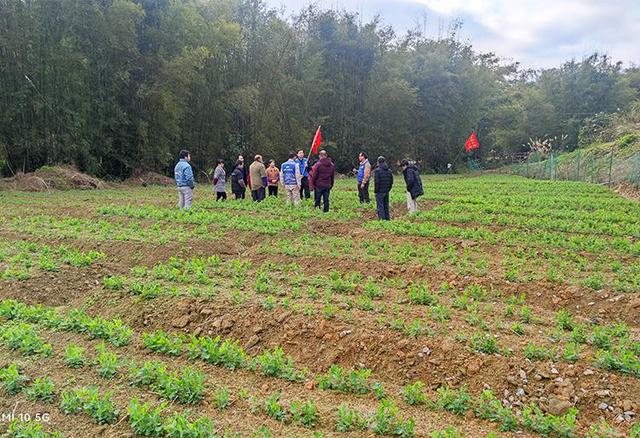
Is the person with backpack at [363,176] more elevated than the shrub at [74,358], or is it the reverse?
the person with backpack at [363,176]

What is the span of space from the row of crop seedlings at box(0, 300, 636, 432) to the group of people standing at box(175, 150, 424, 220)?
6.97 m

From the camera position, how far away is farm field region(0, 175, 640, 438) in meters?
3.72

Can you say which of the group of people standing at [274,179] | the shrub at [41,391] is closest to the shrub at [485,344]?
the shrub at [41,391]

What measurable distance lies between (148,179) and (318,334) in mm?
22455

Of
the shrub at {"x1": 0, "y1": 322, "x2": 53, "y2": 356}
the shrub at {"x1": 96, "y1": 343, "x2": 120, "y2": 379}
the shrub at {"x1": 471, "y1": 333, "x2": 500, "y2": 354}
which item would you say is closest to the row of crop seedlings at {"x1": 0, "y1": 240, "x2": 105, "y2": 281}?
the shrub at {"x1": 0, "y1": 322, "x2": 53, "y2": 356}

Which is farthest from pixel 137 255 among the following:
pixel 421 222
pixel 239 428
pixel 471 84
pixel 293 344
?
pixel 471 84

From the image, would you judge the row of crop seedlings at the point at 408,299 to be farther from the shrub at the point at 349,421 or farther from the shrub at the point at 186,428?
the shrub at the point at 186,428

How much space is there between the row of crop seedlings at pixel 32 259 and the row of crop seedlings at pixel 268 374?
296 cm

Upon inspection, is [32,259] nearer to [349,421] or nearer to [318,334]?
[318,334]

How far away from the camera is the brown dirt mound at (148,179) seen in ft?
82.1

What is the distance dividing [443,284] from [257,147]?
2536 cm

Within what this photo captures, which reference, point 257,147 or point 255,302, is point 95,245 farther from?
point 257,147

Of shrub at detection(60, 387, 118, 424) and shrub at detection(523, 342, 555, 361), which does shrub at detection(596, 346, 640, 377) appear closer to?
shrub at detection(523, 342, 555, 361)

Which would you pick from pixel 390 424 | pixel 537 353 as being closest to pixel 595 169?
pixel 537 353
